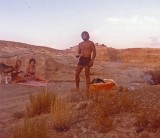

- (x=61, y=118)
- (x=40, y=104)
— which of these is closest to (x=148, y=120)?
(x=61, y=118)

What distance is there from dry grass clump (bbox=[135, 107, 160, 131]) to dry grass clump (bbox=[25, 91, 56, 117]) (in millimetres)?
2430

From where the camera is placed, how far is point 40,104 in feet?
31.4

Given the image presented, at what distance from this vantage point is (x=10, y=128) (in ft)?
27.9

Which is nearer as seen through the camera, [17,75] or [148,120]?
[148,120]

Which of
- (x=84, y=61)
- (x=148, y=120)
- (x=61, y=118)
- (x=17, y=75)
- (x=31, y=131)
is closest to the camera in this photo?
(x=31, y=131)

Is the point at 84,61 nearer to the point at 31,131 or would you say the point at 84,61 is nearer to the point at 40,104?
the point at 40,104

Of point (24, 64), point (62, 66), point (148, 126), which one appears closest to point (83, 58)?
point (148, 126)

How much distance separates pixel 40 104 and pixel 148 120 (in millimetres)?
2938

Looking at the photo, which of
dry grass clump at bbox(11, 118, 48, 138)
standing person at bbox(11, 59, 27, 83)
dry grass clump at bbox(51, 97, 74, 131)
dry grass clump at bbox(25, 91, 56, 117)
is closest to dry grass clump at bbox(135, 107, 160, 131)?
dry grass clump at bbox(51, 97, 74, 131)

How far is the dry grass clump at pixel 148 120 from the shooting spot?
730 centimetres

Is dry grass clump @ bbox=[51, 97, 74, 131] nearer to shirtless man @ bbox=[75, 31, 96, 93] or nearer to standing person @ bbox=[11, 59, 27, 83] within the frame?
shirtless man @ bbox=[75, 31, 96, 93]

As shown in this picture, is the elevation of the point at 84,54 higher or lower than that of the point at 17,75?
higher

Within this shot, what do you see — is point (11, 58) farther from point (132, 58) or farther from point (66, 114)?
point (132, 58)

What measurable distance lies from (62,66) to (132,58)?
34.4 meters
